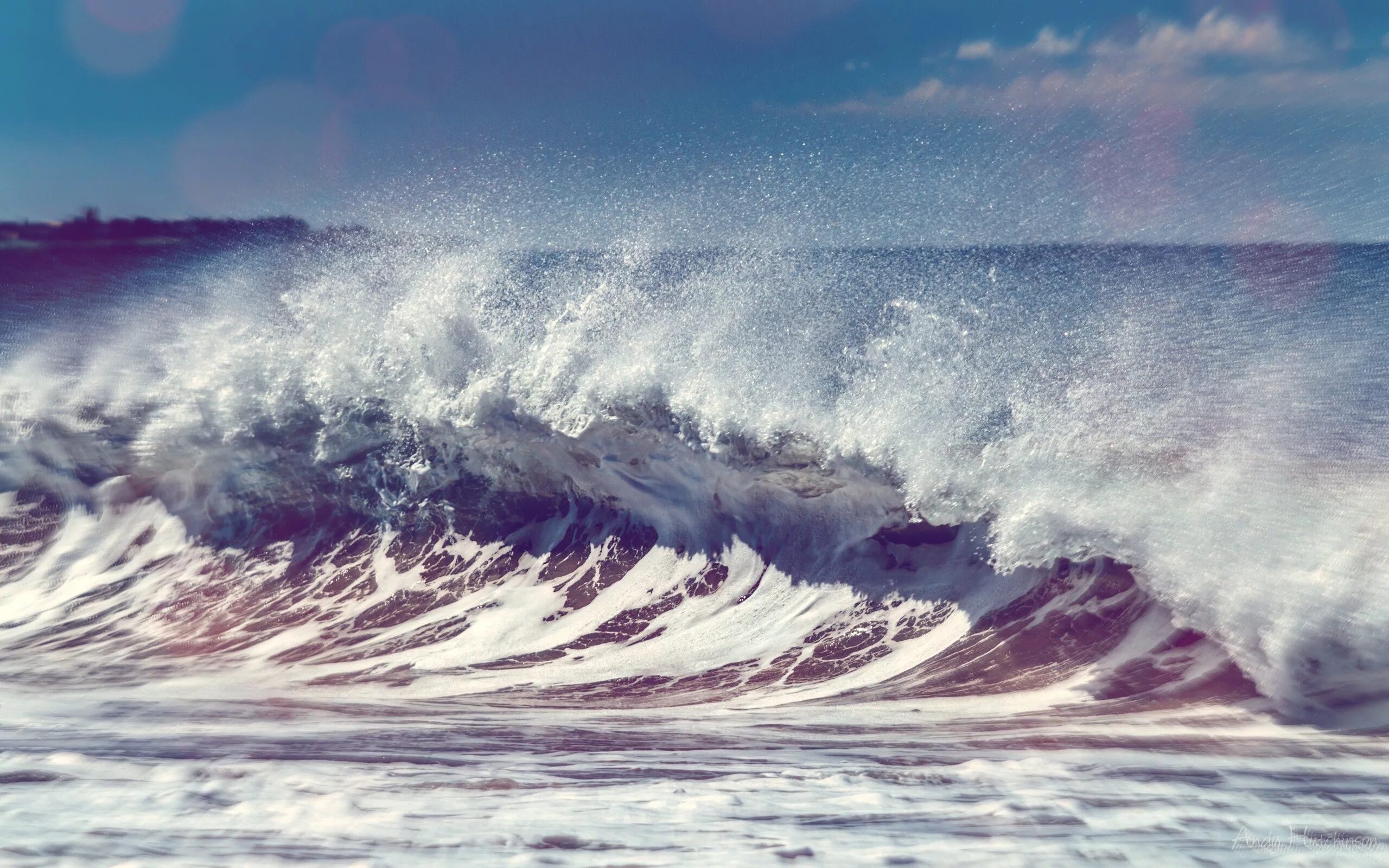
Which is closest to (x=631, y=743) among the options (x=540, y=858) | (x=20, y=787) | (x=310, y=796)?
(x=540, y=858)

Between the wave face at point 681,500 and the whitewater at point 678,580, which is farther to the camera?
the wave face at point 681,500

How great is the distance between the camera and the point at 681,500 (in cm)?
593

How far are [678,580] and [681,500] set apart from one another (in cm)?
57

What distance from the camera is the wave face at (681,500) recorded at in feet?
14.9

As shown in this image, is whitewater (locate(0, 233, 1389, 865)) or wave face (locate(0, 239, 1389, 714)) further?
wave face (locate(0, 239, 1389, 714))

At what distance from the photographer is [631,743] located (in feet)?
12.5

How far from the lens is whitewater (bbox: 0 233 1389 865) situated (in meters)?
3.18

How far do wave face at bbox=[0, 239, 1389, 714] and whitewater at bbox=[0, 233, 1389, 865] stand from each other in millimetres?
28

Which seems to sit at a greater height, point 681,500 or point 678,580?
point 681,500

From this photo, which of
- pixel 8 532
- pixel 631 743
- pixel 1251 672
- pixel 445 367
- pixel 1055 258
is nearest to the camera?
pixel 631 743

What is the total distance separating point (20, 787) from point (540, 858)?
183cm

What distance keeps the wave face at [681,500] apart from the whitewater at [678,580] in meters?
0.03

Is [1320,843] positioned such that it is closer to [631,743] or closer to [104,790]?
[631,743]

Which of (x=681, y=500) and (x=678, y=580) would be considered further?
(x=681, y=500)
